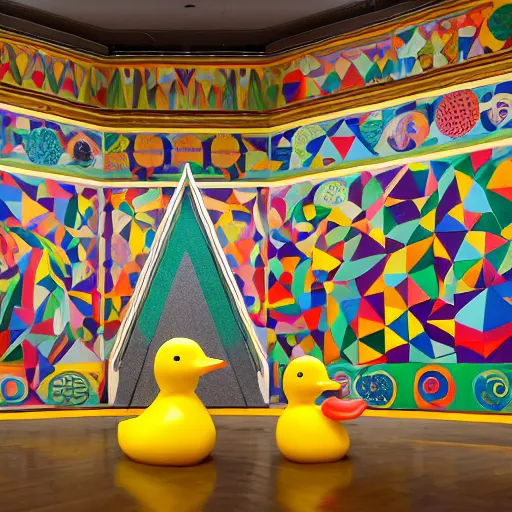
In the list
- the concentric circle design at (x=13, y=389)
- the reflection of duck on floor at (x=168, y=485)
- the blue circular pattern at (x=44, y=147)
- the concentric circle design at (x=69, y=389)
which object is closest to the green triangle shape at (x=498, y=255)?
the reflection of duck on floor at (x=168, y=485)

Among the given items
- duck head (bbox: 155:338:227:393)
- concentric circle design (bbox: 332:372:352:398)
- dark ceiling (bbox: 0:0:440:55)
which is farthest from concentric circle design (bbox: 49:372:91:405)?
dark ceiling (bbox: 0:0:440:55)

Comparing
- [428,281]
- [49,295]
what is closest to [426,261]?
[428,281]

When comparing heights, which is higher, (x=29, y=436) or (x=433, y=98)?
(x=433, y=98)

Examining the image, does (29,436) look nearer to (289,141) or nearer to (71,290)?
(71,290)

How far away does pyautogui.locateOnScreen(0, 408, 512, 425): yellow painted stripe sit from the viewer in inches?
181

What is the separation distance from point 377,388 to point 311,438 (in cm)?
192

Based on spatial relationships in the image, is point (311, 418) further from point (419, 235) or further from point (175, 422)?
point (419, 235)

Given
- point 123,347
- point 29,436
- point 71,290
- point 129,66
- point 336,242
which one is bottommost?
point 29,436

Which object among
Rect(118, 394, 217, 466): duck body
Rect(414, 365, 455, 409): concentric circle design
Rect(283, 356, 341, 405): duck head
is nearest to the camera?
Rect(118, 394, 217, 466): duck body

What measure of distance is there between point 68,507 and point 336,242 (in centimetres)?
333

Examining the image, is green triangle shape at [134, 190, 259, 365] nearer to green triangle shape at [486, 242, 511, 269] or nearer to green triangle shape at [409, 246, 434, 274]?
green triangle shape at [409, 246, 434, 274]

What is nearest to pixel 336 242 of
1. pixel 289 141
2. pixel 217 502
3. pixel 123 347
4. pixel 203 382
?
pixel 289 141

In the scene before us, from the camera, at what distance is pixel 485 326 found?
15.1 ft

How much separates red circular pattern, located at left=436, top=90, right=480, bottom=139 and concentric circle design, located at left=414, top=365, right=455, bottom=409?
5.18 ft
